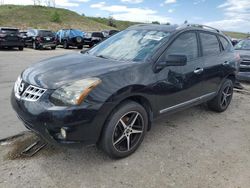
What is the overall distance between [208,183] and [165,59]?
1.71m

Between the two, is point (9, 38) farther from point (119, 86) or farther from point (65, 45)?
point (119, 86)

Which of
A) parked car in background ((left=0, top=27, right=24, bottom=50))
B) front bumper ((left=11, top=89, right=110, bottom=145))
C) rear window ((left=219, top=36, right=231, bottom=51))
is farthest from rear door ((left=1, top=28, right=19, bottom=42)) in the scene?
front bumper ((left=11, top=89, right=110, bottom=145))

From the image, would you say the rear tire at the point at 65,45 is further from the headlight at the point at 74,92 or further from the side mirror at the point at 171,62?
the headlight at the point at 74,92

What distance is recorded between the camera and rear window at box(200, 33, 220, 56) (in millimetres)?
4656

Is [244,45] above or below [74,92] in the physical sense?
above

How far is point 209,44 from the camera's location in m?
4.83

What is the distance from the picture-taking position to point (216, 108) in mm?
5336

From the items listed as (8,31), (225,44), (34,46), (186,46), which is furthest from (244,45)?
(34,46)

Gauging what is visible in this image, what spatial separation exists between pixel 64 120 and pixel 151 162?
4.24 feet

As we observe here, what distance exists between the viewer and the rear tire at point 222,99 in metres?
5.23

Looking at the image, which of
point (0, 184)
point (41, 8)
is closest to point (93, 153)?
point (0, 184)

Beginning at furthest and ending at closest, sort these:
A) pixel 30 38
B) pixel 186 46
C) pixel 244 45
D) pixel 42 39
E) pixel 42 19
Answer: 1. pixel 42 19
2. pixel 30 38
3. pixel 42 39
4. pixel 244 45
5. pixel 186 46

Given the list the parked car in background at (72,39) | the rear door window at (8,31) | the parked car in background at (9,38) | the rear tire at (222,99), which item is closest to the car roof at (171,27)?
the rear tire at (222,99)

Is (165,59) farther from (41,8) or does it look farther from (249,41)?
(41,8)
